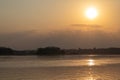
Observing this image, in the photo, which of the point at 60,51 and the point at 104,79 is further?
the point at 60,51

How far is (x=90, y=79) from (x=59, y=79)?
350cm

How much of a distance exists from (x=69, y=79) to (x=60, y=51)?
154 meters

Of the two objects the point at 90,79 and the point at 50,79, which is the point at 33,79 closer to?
the point at 50,79

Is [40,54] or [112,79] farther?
[40,54]

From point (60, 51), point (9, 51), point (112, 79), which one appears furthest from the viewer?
point (60, 51)

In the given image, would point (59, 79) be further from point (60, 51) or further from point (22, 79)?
point (60, 51)

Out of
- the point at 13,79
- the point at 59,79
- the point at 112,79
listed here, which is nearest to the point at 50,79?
the point at 59,79

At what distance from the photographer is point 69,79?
4438 cm

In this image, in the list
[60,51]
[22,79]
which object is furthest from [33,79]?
[60,51]

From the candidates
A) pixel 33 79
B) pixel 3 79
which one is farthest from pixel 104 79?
pixel 3 79

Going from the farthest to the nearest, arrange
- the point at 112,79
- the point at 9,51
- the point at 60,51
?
the point at 60,51 < the point at 9,51 < the point at 112,79

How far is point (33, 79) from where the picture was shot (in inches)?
1729

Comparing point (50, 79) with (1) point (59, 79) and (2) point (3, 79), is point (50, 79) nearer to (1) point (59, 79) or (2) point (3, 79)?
(1) point (59, 79)

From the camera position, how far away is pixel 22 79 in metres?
43.7
